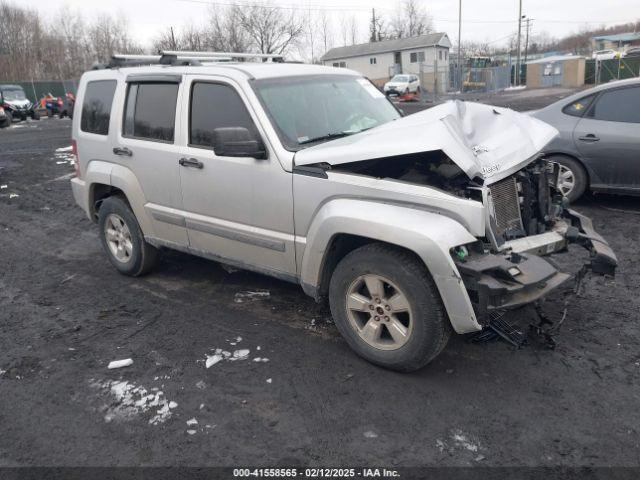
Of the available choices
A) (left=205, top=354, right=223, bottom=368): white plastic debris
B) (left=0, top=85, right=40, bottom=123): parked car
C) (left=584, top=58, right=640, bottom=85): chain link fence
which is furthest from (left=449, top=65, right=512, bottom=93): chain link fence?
(left=205, top=354, right=223, bottom=368): white plastic debris

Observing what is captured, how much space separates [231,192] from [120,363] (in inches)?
59.4

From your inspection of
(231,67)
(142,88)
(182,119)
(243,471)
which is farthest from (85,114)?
(243,471)

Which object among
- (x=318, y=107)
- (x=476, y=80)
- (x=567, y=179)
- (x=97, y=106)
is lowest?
(x=567, y=179)

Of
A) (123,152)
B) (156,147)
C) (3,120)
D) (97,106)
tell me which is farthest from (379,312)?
(3,120)

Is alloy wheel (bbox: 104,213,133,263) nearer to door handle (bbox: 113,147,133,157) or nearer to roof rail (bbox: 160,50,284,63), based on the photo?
door handle (bbox: 113,147,133,157)

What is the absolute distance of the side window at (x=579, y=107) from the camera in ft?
23.2

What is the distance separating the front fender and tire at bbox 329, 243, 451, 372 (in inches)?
4.7

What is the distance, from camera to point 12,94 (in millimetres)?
31250

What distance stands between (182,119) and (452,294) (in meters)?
2.77

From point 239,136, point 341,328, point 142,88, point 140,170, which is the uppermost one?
point 142,88

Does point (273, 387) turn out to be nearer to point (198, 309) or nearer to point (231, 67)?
point (198, 309)

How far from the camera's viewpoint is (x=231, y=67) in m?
4.60

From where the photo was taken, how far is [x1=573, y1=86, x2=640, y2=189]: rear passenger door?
6590mm

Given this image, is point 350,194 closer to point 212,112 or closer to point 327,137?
point 327,137
